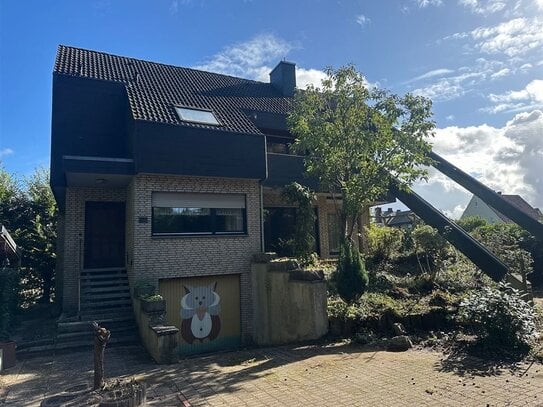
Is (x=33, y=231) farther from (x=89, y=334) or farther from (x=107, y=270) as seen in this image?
(x=89, y=334)

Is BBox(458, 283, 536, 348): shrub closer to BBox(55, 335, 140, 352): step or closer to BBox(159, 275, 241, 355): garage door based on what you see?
BBox(159, 275, 241, 355): garage door

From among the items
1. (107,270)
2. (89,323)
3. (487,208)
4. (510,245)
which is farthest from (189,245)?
(487,208)

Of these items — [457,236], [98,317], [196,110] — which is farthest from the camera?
[457,236]

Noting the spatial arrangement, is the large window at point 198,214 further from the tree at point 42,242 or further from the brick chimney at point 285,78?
the brick chimney at point 285,78

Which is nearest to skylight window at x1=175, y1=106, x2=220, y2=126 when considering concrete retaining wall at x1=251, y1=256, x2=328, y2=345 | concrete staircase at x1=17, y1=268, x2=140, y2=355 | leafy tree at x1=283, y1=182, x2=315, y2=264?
leafy tree at x1=283, y1=182, x2=315, y2=264

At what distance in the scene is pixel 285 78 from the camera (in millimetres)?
20812

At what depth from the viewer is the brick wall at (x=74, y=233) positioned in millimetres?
12108

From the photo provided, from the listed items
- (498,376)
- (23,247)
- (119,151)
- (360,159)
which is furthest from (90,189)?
(498,376)

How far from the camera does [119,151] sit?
13.8 metres

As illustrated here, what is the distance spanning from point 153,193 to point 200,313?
388 cm

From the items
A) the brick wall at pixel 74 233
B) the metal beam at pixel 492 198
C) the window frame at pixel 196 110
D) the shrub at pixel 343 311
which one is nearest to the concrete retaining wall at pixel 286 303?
the shrub at pixel 343 311

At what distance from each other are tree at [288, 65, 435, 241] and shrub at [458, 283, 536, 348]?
4186 mm

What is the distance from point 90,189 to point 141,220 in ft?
9.72

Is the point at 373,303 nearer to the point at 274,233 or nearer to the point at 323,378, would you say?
the point at 323,378
